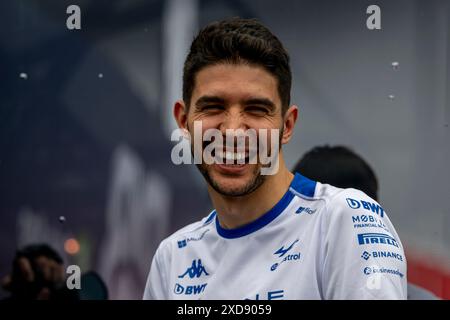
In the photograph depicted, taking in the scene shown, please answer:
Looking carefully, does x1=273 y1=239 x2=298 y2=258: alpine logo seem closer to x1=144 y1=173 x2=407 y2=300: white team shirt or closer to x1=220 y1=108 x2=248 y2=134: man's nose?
x1=144 y1=173 x2=407 y2=300: white team shirt

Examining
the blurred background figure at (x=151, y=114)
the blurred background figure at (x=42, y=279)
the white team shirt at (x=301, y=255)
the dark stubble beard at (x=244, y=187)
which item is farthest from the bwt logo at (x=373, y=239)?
the blurred background figure at (x=42, y=279)

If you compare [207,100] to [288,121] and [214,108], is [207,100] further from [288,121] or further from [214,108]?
[288,121]

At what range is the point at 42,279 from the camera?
2705 millimetres

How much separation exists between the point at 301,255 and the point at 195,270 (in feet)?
1.22

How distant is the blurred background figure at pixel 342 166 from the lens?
258 cm

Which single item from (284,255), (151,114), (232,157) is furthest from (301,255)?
(151,114)

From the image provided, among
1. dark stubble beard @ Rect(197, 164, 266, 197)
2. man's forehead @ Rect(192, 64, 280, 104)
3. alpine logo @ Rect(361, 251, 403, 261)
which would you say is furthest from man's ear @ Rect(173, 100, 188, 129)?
alpine logo @ Rect(361, 251, 403, 261)

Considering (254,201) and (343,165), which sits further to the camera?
(343,165)

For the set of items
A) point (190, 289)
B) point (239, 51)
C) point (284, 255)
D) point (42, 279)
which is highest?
point (239, 51)

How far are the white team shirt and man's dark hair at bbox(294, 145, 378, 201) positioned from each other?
1.01 m

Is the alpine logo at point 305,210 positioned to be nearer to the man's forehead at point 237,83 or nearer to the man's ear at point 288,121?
the man's ear at point 288,121

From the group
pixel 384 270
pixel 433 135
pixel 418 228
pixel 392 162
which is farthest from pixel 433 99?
pixel 384 270

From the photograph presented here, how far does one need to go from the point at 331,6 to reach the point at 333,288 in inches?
65.2
